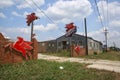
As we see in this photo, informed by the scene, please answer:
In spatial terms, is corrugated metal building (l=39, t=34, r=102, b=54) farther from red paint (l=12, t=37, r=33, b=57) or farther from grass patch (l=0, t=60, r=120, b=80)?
grass patch (l=0, t=60, r=120, b=80)

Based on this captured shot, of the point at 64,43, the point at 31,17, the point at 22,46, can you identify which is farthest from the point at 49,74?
the point at 64,43

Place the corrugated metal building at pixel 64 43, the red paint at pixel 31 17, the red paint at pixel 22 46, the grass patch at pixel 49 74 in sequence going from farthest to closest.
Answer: the corrugated metal building at pixel 64 43 < the red paint at pixel 31 17 < the red paint at pixel 22 46 < the grass patch at pixel 49 74

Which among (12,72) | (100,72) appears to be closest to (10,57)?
(12,72)

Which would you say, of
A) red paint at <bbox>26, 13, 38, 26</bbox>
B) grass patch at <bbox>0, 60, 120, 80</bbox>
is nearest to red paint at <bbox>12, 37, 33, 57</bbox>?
grass patch at <bbox>0, 60, 120, 80</bbox>

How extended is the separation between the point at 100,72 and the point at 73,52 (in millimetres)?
17598

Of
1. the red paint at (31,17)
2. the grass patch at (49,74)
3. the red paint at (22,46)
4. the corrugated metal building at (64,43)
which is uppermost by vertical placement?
the red paint at (31,17)

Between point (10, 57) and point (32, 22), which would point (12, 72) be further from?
point (32, 22)

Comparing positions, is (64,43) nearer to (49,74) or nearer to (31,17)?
(31,17)

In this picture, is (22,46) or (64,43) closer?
(22,46)

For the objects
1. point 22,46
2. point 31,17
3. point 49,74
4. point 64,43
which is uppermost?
point 31,17

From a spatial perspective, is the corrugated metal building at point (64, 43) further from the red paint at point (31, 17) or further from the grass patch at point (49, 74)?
the grass patch at point (49, 74)

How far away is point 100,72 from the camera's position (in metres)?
13.9

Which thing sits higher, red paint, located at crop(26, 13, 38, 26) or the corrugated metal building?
red paint, located at crop(26, 13, 38, 26)

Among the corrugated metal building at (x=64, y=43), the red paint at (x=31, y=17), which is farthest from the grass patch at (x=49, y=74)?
the corrugated metal building at (x=64, y=43)
